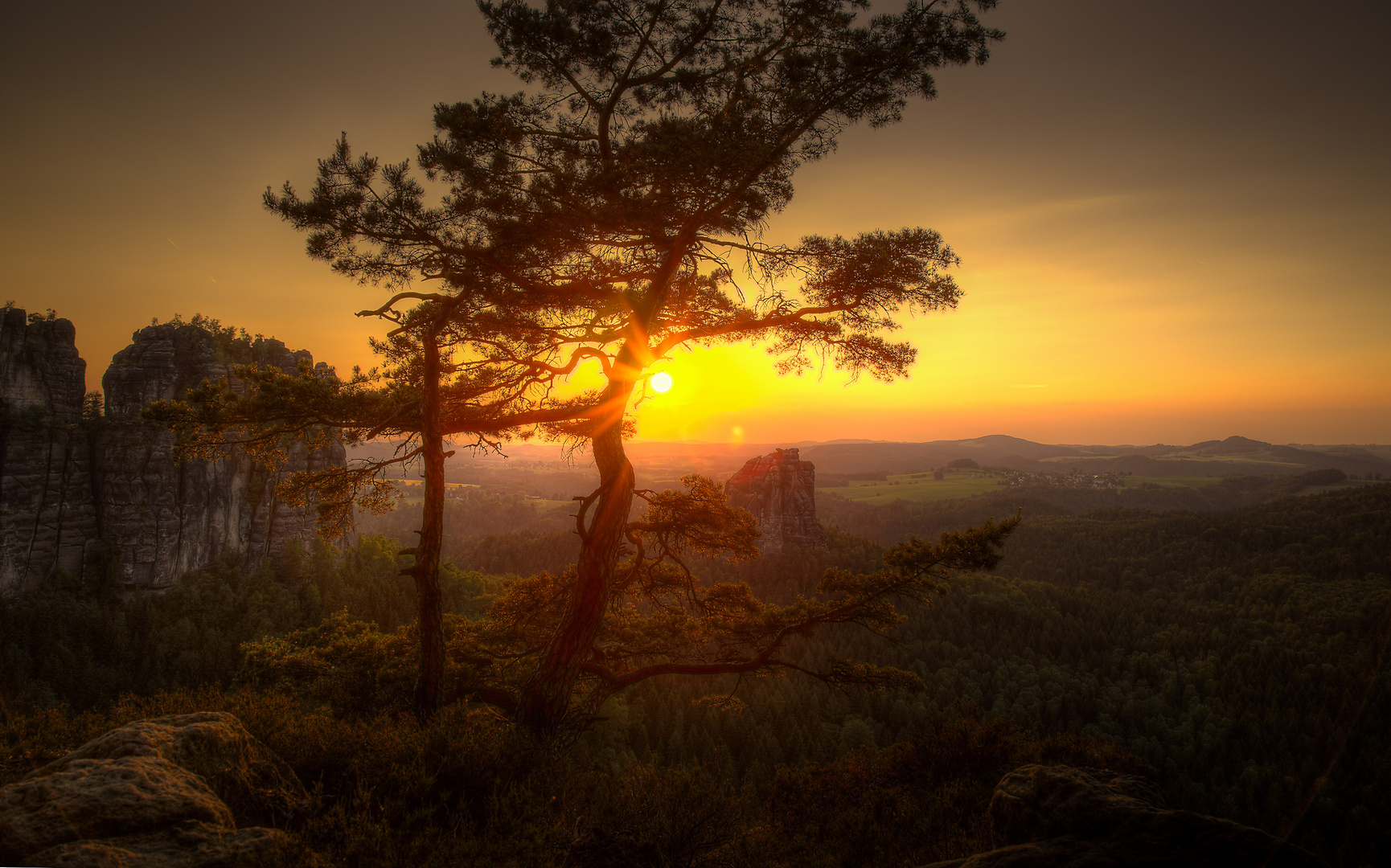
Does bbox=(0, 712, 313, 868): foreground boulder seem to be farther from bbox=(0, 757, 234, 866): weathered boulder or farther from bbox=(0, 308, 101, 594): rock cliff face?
bbox=(0, 308, 101, 594): rock cliff face

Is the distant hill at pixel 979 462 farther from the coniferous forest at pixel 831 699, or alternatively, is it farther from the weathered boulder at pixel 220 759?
the weathered boulder at pixel 220 759

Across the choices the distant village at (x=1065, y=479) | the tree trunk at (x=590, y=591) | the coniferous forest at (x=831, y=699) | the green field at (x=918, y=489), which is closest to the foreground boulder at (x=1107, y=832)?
the coniferous forest at (x=831, y=699)

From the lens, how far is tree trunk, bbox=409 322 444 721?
6668 mm

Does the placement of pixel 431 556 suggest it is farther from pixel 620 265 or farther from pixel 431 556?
pixel 620 265

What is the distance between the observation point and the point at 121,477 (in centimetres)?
Answer: 4628

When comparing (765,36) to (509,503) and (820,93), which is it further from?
A: (509,503)

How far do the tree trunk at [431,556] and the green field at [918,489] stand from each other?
371 feet

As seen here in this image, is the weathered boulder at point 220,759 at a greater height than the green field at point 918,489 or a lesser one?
greater

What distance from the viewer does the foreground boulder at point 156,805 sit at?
311 centimetres

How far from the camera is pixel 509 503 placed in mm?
136625

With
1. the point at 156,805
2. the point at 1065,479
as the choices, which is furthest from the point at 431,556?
the point at 1065,479

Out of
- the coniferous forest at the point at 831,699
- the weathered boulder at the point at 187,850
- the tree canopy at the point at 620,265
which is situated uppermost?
the tree canopy at the point at 620,265

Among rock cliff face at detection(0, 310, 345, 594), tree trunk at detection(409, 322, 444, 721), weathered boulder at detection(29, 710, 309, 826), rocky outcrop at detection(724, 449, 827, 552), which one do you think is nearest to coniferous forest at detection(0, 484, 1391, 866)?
weathered boulder at detection(29, 710, 309, 826)

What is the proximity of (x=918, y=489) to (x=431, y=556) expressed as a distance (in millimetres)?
126929
